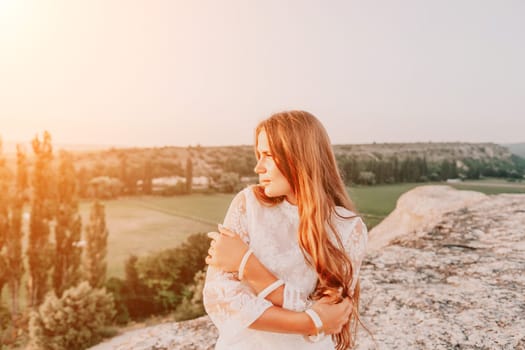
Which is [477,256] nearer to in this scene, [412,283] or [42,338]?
[412,283]

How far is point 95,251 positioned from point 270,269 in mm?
24216

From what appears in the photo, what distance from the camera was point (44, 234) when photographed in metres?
21.9

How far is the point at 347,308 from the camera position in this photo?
149 centimetres

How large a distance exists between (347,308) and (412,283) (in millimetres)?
1997

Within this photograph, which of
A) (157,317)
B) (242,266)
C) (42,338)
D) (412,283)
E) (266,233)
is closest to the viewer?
(242,266)

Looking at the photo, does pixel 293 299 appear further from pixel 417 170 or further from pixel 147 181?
pixel 147 181

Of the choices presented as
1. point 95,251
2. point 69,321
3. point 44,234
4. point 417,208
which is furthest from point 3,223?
point 417,208

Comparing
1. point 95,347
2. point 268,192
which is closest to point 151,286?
point 95,347

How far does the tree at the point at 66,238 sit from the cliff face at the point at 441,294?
2182cm

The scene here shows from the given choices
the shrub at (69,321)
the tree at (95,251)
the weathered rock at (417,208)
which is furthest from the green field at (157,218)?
the weathered rock at (417,208)

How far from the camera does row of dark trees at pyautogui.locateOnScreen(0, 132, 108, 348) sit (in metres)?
20.9

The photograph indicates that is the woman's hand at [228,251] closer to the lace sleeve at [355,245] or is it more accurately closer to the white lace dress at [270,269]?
the white lace dress at [270,269]

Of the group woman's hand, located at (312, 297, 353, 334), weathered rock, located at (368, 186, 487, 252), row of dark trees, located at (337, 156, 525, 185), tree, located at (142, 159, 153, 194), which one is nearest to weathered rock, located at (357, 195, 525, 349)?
woman's hand, located at (312, 297, 353, 334)

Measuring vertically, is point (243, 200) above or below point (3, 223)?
above
